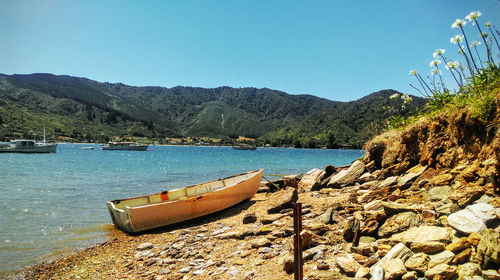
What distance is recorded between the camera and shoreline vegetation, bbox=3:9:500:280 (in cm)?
441

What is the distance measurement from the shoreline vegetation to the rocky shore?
24mm

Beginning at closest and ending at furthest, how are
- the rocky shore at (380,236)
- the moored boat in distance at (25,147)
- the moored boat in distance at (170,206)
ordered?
the rocky shore at (380,236)
the moored boat in distance at (170,206)
the moored boat in distance at (25,147)

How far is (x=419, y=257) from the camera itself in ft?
14.3

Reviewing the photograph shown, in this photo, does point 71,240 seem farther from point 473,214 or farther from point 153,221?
point 473,214

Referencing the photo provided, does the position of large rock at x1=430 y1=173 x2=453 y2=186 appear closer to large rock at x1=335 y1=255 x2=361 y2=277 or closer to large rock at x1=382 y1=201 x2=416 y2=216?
large rock at x1=382 y1=201 x2=416 y2=216

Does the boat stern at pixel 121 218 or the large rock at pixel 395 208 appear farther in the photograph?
the boat stern at pixel 121 218

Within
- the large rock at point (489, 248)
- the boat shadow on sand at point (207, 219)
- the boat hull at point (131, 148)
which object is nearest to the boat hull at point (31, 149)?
the boat hull at point (131, 148)

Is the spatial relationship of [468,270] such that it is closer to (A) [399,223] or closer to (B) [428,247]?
(B) [428,247]

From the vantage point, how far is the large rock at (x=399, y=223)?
17.7 ft

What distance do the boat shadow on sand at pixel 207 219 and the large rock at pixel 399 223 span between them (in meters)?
7.94

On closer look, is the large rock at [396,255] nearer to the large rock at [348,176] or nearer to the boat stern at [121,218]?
the large rock at [348,176]

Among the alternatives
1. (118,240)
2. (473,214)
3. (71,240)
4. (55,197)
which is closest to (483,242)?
(473,214)

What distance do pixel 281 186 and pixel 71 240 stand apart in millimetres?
11839

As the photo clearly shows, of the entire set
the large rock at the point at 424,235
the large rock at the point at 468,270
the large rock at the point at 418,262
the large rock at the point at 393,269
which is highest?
the large rock at the point at 424,235
